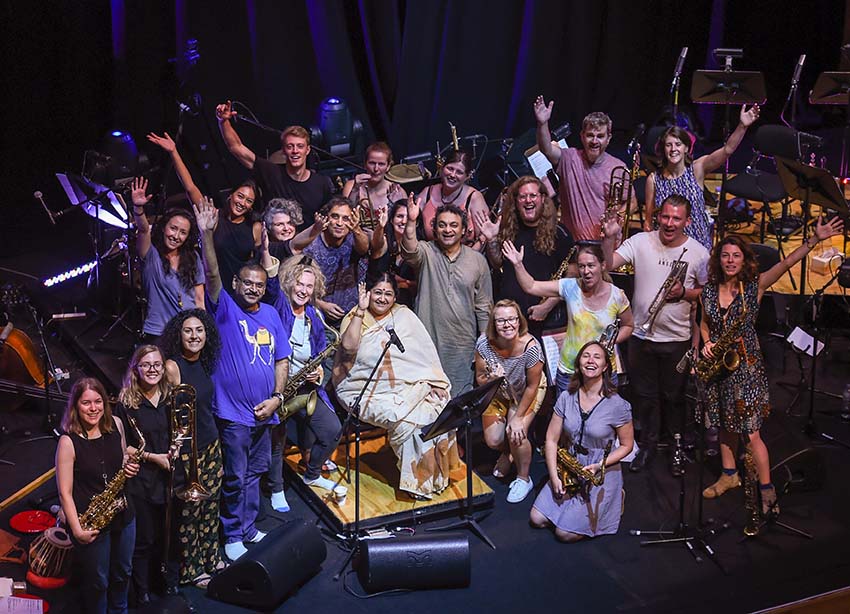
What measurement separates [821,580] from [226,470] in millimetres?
3433

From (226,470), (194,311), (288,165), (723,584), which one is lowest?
(723,584)

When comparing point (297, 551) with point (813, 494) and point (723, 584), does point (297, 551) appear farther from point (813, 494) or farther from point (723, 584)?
point (813, 494)

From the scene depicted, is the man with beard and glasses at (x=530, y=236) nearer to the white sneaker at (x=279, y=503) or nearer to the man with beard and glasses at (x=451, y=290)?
the man with beard and glasses at (x=451, y=290)

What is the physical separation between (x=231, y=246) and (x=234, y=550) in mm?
1998

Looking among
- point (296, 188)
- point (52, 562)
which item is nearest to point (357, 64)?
point (296, 188)

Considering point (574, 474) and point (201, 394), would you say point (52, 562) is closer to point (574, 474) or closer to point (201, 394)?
point (201, 394)

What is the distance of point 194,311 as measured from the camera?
5.80 m

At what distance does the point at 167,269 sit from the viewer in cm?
672

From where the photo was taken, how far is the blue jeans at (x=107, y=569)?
5375mm

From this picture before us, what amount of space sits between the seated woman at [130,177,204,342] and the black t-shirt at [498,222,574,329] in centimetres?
203

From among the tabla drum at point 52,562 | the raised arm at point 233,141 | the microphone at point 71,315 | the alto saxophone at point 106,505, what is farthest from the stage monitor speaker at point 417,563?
the microphone at point 71,315

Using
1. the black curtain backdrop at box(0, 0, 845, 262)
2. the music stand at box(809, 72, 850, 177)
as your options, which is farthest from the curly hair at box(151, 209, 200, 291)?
the music stand at box(809, 72, 850, 177)

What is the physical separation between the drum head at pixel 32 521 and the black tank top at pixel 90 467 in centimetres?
119

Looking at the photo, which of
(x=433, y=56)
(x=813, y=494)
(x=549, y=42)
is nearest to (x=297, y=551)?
(x=813, y=494)
